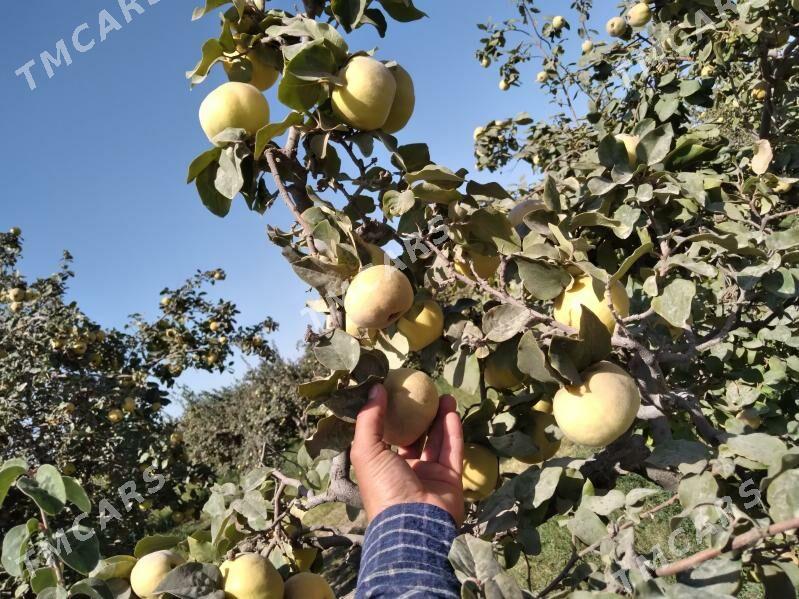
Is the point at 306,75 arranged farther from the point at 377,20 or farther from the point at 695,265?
the point at 695,265

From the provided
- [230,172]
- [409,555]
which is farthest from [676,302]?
[230,172]

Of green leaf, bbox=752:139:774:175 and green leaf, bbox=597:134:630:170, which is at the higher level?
green leaf, bbox=597:134:630:170

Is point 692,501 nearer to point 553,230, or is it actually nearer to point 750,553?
point 750,553

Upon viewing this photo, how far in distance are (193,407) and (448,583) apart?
11.6 metres

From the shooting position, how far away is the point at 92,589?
37.0 inches

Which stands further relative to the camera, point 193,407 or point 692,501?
point 193,407

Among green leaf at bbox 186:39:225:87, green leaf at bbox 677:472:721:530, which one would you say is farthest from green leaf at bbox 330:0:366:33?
green leaf at bbox 677:472:721:530

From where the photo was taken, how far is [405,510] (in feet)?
3.13

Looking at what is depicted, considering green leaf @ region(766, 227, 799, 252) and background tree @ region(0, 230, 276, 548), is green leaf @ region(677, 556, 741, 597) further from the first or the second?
background tree @ region(0, 230, 276, 548)

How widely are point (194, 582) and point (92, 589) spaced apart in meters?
0.16

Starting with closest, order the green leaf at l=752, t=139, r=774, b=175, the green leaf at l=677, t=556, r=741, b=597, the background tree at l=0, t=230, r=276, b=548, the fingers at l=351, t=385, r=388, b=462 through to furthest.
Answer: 1. the green leaf at l=677, t=556, r=741, b=597
2. the fingers at l=351, t=385, r=388, b=462
3. the green leaf at l=752, t=139, r=774, b=175
4. the background tree at l=0, t=230, r=276, b=548

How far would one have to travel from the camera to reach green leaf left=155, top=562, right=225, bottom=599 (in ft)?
3.10

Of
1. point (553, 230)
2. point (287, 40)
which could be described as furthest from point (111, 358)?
point (553, 230)

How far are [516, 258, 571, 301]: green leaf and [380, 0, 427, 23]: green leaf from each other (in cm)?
71
